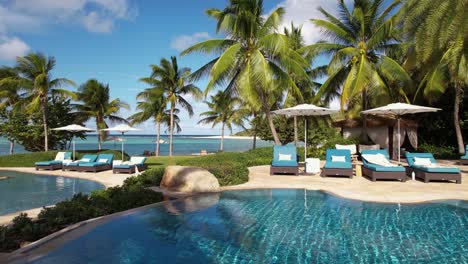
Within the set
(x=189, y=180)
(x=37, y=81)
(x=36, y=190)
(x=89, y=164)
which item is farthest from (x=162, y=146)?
(x=189, y=180)

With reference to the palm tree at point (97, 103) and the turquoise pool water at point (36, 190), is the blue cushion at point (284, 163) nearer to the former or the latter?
the turquoise pool water at point (36, 190)

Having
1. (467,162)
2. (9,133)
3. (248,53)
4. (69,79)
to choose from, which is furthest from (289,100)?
(9,133)

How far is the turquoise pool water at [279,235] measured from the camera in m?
4.13

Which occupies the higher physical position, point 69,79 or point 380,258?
point 69,79

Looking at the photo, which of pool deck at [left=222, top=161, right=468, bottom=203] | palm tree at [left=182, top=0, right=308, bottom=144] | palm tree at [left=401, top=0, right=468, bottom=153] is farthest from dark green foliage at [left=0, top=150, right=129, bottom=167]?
palm tree at [left=401, top=0, right=468, bottom=153]

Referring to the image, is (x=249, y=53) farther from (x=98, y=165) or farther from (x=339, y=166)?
(x=98, y=165)

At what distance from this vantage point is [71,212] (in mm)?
5598

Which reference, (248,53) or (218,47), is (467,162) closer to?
(248,53)

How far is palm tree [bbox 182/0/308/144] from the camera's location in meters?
14.0

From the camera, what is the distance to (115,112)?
83.8 ft

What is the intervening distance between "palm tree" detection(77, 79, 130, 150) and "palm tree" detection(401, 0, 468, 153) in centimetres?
2141

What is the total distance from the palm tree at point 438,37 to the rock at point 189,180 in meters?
8.73

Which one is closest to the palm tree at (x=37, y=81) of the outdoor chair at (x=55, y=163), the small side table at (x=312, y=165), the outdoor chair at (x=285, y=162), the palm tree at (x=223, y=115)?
the outdoor chair at (x=55, y=163)

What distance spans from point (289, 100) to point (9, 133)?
65.2 ft
